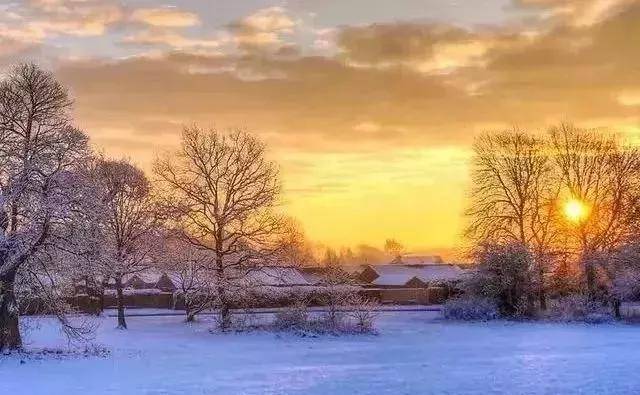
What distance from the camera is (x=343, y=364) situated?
3039 centimetres

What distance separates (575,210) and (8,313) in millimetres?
51871

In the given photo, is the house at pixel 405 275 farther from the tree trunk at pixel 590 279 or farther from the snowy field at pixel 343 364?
the snowy field at pixel 343 364

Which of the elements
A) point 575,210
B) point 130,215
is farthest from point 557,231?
point 130,215

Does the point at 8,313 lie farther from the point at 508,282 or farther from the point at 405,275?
the point at 405,275

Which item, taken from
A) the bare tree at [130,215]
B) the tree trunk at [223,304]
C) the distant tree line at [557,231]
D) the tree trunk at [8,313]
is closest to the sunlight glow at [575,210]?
the distant tree line at [557,231]

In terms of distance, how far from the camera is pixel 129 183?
6062cm

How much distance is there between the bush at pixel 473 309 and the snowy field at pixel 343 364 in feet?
30.7

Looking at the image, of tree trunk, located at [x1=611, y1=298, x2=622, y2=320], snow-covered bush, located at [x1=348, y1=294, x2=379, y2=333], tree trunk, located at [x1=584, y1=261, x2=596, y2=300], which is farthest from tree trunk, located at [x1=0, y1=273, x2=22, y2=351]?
tree trunk, located at [x1=584, y1=261, x2=596, y2=300]

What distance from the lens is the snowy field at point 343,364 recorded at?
23688 mm

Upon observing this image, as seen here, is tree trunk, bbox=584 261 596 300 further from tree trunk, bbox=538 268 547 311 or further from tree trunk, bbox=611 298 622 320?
tree trunk, bbox=611 298 622 320

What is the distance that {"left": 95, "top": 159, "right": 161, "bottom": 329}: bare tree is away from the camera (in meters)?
55.3

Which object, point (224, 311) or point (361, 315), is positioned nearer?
point (361, 315)

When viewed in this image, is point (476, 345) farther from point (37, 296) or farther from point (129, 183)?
point (129, 183)

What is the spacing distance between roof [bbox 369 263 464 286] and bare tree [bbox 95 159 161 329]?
153 feet
